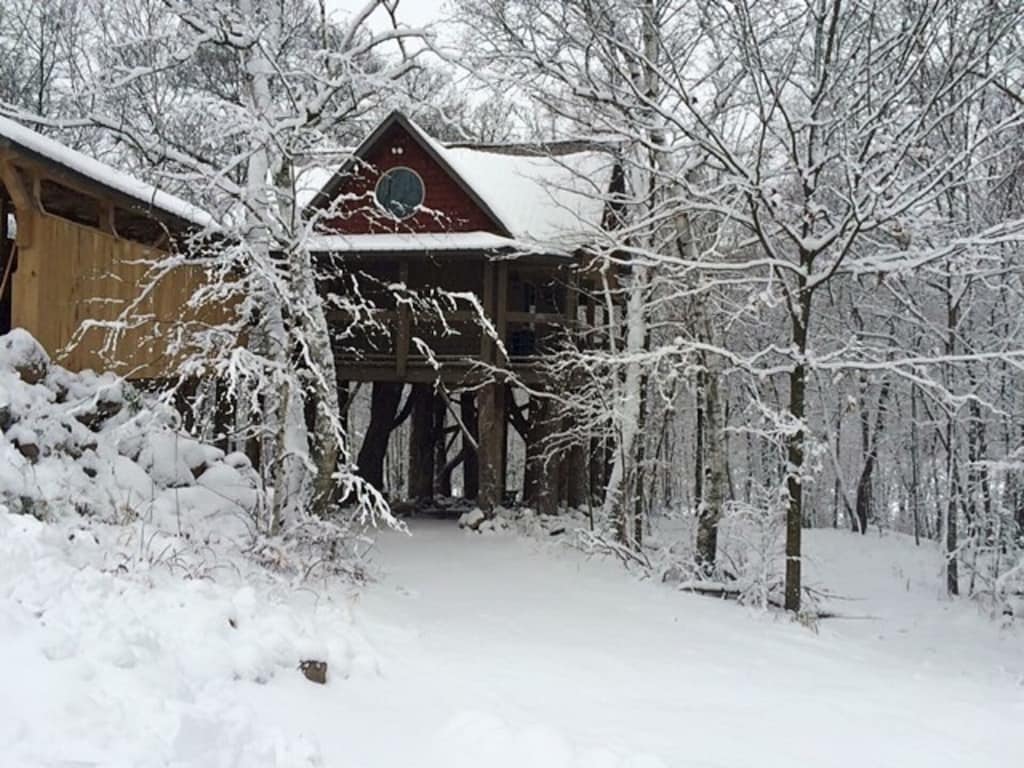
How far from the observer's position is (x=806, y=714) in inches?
195

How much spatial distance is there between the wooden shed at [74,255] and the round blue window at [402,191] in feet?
14.6

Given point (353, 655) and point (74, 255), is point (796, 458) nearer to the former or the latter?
point (353, 655)

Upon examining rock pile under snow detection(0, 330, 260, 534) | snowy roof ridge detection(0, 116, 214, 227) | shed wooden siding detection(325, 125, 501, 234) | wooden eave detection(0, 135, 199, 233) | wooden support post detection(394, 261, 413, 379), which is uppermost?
shed wooden siding detection(325, 125, 501, 234)

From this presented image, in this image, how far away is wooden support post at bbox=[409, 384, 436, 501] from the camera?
17078 millimetres

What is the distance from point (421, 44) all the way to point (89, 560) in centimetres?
730

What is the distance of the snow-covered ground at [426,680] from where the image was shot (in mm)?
3189

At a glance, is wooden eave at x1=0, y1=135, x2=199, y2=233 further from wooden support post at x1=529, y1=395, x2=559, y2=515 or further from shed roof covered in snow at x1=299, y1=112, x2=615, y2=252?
wooden support post at x1=529, y1=395, x2=559, y2=515

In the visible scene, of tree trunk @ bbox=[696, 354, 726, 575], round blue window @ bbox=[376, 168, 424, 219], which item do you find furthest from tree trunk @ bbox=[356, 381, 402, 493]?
tree trunk @ bbox=[696, 354, 726, 575]

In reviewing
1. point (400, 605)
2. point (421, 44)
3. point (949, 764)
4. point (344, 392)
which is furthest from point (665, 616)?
point (344, 392)

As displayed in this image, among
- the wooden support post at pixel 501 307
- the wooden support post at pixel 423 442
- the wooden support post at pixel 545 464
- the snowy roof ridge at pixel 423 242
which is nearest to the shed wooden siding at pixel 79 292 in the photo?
the snowy roof ridge at pixel 423 242

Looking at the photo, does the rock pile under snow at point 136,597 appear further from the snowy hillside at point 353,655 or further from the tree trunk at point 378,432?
the tree trunk at point 378,432

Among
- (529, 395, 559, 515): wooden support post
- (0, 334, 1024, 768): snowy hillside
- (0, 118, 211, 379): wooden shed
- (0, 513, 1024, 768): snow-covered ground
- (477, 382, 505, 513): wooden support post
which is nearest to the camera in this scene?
(0, 513, 1024, 768): snow-covered ground

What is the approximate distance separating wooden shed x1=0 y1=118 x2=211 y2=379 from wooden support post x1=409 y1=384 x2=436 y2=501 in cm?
719

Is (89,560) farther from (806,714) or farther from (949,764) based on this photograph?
(949,764)
